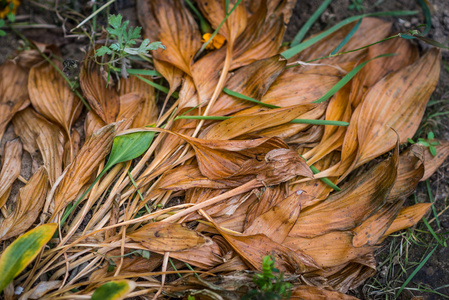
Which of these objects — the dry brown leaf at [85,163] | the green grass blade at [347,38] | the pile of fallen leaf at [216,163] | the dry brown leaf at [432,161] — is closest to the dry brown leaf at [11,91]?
the pile of fallen leaf at [216,163]

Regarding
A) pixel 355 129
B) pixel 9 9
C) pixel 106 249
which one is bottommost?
pixel 106 249

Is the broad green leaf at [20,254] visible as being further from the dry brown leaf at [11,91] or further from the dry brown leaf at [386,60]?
the dry brown leaf at [386,60]

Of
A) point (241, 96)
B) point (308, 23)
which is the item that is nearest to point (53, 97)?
point (241, 96)

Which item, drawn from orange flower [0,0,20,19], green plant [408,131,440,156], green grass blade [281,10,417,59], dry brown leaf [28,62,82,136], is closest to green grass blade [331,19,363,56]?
green grass blade [281,10,417,59]

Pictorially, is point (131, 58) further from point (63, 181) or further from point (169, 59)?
point (63, 181)

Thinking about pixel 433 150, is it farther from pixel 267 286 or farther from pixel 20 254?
pixel 20 254

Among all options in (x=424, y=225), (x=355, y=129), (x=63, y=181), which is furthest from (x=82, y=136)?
(x=424, y=225)

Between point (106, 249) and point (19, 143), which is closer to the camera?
point (106, 249)
